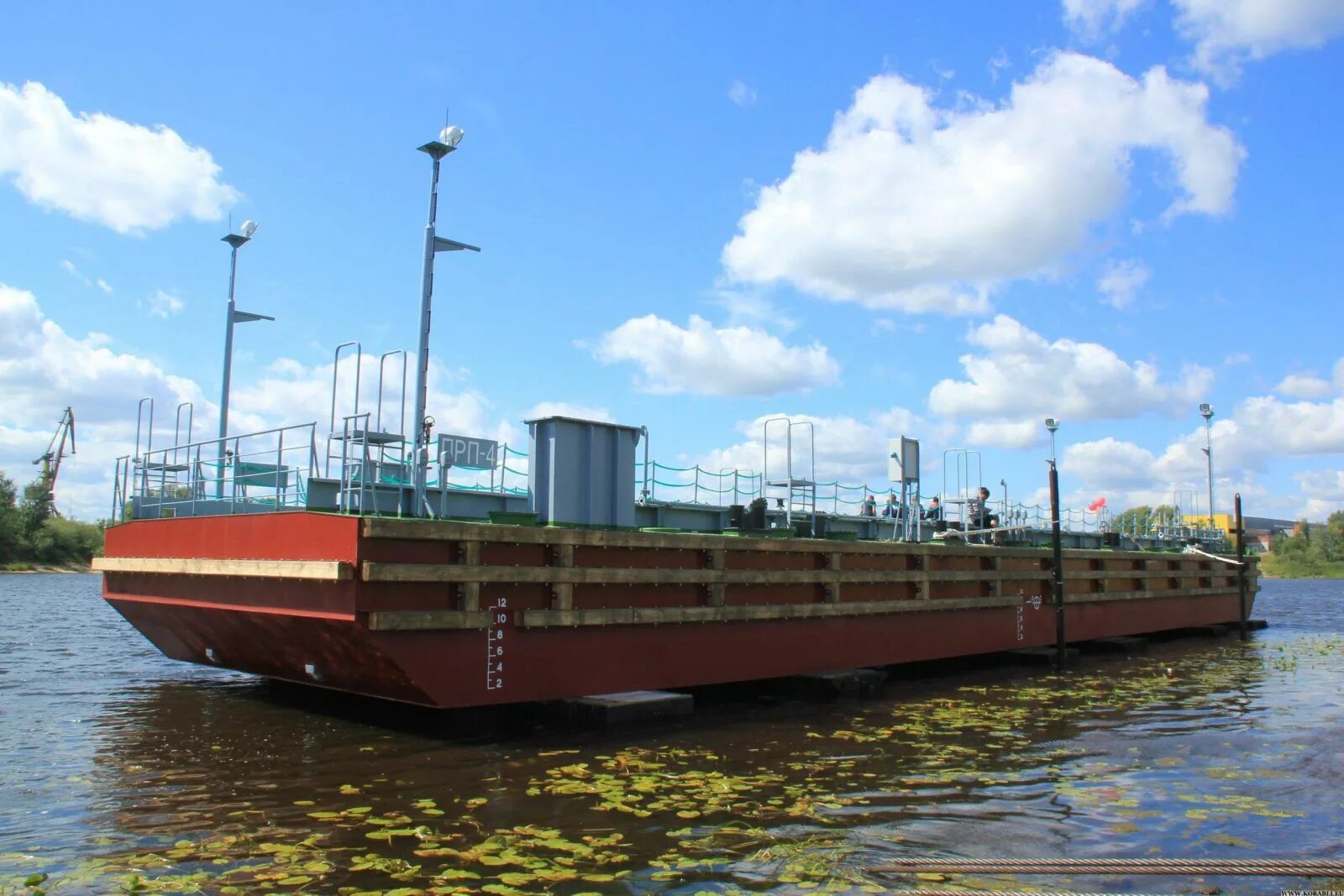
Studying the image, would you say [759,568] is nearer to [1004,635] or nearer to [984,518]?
[1004,635]

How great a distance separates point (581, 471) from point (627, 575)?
6.40ft

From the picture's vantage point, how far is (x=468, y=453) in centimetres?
1348

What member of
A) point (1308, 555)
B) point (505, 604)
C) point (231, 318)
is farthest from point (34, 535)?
point (1308, 555)

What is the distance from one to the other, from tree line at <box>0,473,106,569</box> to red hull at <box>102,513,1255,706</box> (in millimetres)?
83303

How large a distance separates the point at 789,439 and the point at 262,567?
10.3 meters

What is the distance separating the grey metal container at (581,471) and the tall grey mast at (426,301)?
1.61m

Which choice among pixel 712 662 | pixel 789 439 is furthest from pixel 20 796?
pixel 789 439

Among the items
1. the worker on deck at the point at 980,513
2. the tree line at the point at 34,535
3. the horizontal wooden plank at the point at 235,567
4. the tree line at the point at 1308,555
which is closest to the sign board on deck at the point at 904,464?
the worker on deck at the point at 980,513

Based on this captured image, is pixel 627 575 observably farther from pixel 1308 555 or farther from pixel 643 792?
pixel 1308 555

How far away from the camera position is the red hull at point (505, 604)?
1067cm

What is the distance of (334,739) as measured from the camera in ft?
37.4

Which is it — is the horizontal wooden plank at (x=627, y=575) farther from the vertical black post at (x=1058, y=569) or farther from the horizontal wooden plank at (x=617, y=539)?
the vertical black post at (x=1058, y=569)

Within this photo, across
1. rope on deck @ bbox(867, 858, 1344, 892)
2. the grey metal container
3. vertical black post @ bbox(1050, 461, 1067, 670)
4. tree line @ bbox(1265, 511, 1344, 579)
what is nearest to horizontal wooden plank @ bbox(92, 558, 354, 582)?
the grey metal container

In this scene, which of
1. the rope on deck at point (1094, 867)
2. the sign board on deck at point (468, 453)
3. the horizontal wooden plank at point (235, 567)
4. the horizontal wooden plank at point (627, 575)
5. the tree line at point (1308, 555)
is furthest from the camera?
the tree line at point (1308, 555)
